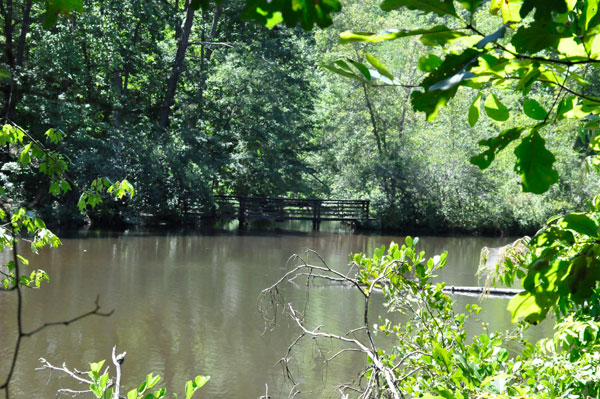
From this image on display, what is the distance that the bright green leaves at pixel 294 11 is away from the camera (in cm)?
74

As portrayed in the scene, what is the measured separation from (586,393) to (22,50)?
2048cm

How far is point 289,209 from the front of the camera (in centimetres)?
2495

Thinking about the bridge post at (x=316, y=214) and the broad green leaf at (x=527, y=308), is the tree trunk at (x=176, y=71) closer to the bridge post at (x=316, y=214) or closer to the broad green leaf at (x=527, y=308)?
the bridge post at (x=316, y=214)

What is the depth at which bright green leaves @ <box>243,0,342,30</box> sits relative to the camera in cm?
74

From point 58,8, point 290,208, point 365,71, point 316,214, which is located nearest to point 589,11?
point 365,71

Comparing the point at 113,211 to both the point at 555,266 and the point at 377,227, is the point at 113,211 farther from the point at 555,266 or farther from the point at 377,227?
the point at 555,266

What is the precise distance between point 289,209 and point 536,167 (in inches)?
944

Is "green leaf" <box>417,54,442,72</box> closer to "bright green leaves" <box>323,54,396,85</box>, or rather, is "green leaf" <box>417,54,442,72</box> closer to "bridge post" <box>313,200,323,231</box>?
"bright green leaves" <box>323,54,396,85</box>

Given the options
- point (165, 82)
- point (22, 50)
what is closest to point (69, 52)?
point (22, 50)

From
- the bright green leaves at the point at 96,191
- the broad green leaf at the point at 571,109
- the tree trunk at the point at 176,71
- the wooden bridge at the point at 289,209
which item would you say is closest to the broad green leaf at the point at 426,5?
the broad green leaf at the point at 571,109

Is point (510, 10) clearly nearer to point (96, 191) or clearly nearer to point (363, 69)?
point (363, 69)

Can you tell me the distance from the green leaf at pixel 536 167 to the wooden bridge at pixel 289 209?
23.3 m

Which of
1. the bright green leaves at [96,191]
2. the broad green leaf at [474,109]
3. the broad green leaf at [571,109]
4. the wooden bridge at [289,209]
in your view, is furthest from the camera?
the wooden bridge at [289,209]

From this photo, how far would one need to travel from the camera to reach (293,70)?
2495cm
